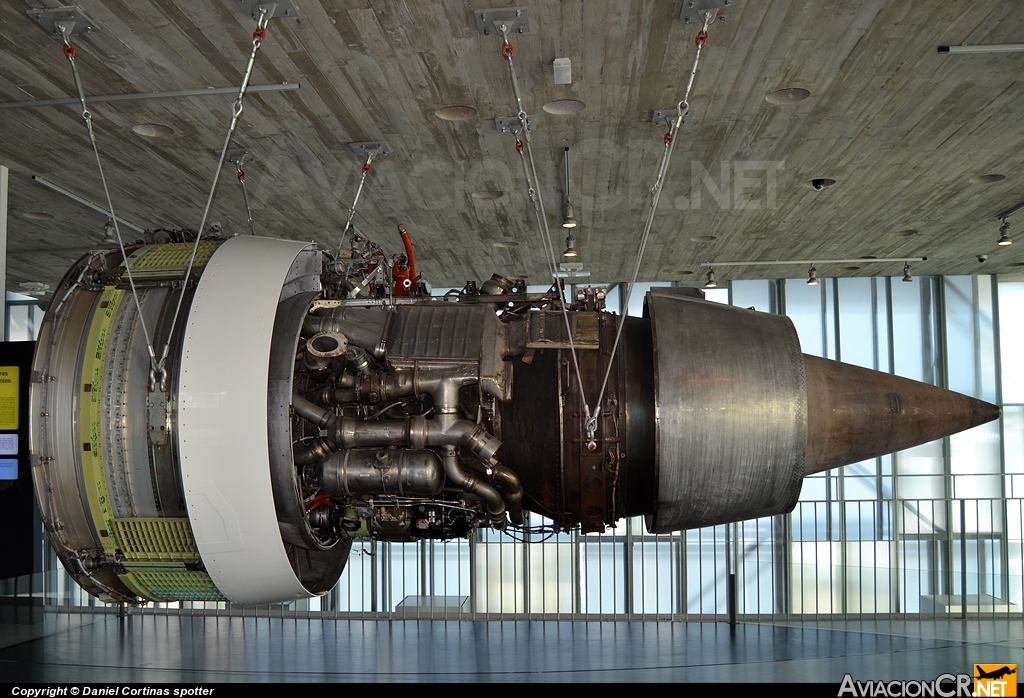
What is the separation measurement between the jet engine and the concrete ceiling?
7.48 ft

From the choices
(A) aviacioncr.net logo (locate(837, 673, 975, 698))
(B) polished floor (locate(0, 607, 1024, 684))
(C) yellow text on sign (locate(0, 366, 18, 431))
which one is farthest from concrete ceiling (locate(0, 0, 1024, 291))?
(B) polished floor (locate(0, 607, 1024, 684))

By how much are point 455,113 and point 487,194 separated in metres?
2.32

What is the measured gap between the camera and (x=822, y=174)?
29.6 ft

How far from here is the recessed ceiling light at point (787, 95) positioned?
6828 mm

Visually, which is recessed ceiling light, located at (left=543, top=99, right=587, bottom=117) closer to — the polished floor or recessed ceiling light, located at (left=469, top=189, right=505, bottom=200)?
recessed ceiling light, located at (left=469, top=189, right=505, bottom=200)

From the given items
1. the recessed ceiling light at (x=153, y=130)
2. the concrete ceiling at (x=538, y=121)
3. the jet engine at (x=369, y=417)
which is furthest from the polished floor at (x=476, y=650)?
the recessed ceiling light at (x=153, y=130)

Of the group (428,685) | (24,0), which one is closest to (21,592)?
(428,685)

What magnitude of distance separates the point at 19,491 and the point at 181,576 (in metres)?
2.25

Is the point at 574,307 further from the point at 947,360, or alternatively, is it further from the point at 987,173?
the point at 947,360

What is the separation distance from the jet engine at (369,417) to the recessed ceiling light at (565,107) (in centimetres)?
313

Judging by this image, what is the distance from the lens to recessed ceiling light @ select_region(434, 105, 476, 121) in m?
7.13

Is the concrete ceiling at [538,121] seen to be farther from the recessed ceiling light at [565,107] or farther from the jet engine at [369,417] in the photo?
the jet engine at [369,417]

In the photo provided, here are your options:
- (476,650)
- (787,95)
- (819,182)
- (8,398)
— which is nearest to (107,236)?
(8,398)

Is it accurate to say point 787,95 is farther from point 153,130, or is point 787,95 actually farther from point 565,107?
point 153,130
